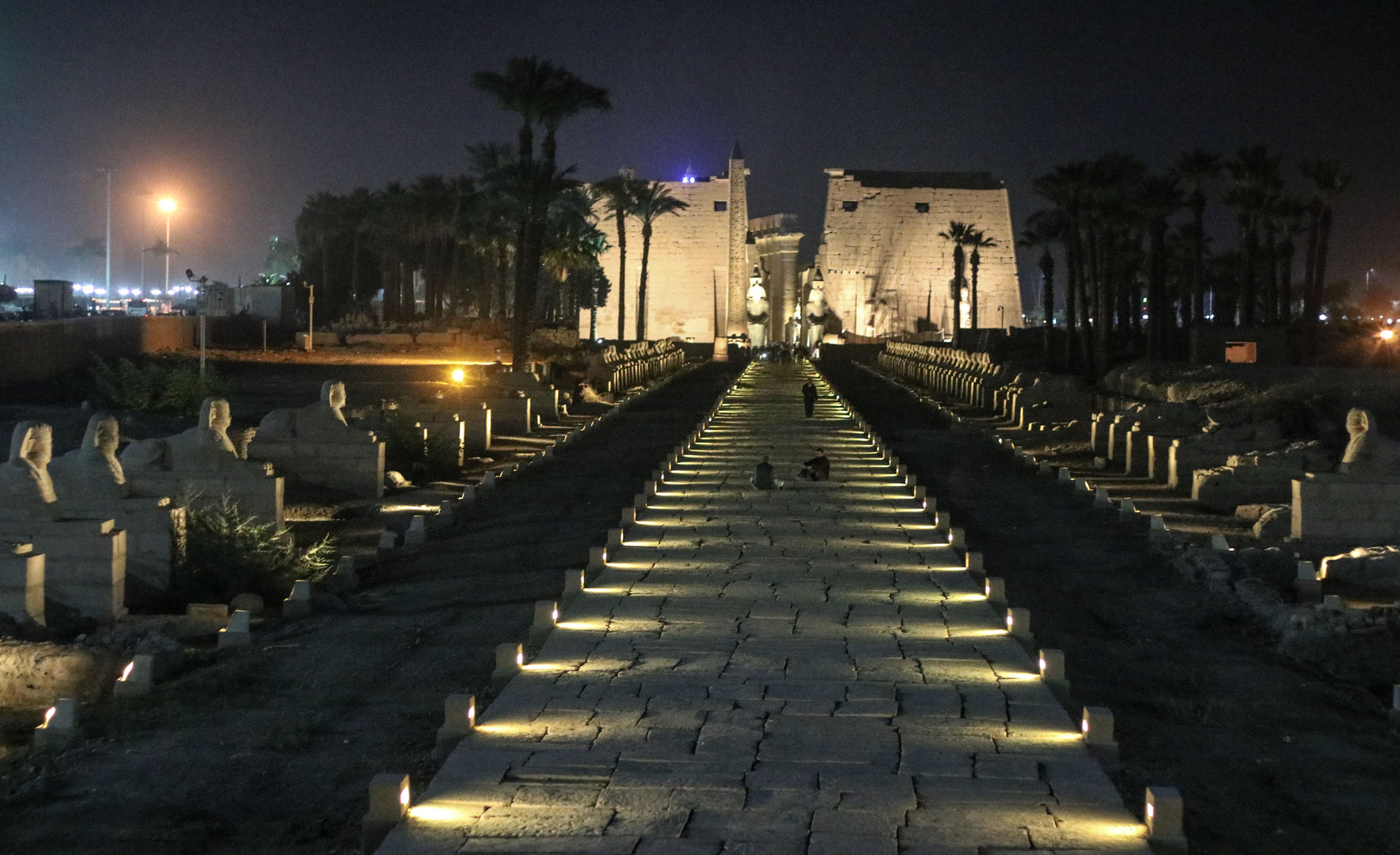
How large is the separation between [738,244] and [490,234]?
103 ft

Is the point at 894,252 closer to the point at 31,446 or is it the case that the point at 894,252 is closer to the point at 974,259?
the point at 974,259

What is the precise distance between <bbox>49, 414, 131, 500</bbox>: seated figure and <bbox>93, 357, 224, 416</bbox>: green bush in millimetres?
13755

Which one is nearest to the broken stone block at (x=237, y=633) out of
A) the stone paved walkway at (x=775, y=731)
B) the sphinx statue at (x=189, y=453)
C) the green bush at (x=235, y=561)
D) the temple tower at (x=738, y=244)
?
the green bush at (x=235, y=561)

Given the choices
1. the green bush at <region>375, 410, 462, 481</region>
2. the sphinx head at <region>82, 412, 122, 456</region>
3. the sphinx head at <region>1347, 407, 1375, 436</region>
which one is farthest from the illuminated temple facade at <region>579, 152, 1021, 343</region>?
the sphinx head at <region>82, 412, 122, 456</region>

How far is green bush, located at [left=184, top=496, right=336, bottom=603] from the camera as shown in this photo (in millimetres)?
11883

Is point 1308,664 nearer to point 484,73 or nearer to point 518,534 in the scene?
point 518,534

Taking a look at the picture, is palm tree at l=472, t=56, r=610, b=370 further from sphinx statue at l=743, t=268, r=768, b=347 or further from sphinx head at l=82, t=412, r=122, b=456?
sphinx statue at l=743, t=268, r=768, b=347

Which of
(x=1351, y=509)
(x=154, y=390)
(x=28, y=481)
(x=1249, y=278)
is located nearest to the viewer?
(x=28, y=481)

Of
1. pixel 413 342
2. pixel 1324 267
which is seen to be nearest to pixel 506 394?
pixel 413 342

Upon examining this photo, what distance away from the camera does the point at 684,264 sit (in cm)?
8838

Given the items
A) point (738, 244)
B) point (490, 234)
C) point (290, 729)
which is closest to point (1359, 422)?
point (290, 729)

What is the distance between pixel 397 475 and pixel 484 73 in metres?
16.9

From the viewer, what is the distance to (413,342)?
52250mm

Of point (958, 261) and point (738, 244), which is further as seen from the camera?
point (738, 244)
